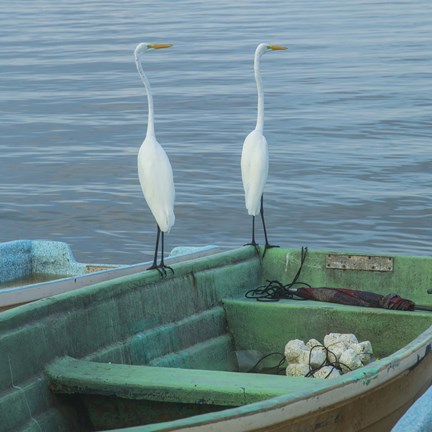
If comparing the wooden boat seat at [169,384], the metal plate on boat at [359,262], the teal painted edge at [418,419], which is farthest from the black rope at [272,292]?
the teal painted edge at [418,419]

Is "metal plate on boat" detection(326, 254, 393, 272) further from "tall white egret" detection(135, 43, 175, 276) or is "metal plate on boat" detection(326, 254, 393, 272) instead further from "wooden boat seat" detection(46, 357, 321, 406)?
"wooden boat seat" detection(46, 357, 321, 406)

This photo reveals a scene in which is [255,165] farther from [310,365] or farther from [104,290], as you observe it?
[104,290]

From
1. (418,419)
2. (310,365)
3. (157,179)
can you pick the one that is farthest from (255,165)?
(418,419)

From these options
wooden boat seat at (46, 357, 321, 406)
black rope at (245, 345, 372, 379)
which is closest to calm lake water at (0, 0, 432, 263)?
black rope at (245, 345, 372, 379)

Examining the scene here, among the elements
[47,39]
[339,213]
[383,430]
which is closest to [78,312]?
[383,430]

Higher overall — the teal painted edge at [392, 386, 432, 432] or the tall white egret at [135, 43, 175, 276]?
the tall white egret at [135, 43, 175, 276]

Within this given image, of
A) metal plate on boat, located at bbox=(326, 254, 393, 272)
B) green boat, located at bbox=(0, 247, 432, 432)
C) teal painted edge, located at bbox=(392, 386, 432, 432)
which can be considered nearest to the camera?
teal painted edge, located at bbox=(392, 386, 432, 432)

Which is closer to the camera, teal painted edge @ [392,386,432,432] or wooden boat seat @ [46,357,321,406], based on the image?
teal painted edge @ [392,386,432,432]

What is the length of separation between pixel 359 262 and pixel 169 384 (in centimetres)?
266

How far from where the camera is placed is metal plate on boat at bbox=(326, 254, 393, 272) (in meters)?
7.65

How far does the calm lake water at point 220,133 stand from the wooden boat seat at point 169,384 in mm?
6921

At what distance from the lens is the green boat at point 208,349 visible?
17.1 ft

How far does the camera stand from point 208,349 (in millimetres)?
6980

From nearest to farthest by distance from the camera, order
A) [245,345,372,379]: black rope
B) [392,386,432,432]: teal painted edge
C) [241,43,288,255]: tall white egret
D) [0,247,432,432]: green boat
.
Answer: [392,386,432,432]: teal painted edge
[0,247,432,432]: green boat
[245,345,372,379]: black rope
[241,43,288,255]: tall white egret
